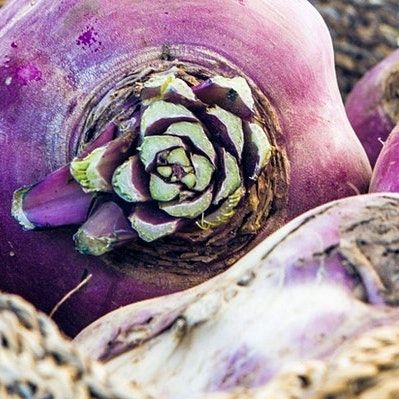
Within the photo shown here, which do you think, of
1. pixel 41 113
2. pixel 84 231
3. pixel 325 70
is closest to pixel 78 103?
pixel 41 113

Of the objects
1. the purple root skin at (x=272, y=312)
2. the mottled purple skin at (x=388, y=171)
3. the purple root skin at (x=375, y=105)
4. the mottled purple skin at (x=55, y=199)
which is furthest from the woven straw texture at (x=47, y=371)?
the purple root skin at (x=375, y=105)

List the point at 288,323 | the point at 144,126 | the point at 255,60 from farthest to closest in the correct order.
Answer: the point at 255,60 → the point at 144,126 → the point at 288,323

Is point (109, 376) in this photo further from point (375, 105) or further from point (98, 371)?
point (375, 105)

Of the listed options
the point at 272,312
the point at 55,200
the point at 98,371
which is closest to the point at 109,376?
the point at 98,371

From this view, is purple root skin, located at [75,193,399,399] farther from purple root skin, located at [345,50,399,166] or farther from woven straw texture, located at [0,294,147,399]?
purple root skin, located at [345,50,399,166]

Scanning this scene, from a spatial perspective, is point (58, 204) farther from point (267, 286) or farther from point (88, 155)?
point (267, 286)

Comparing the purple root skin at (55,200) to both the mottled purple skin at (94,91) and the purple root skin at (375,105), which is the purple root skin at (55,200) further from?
the purple root skin at (375,105)

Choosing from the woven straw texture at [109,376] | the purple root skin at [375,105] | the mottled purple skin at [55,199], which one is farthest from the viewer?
the purple root skin at [375,105]
